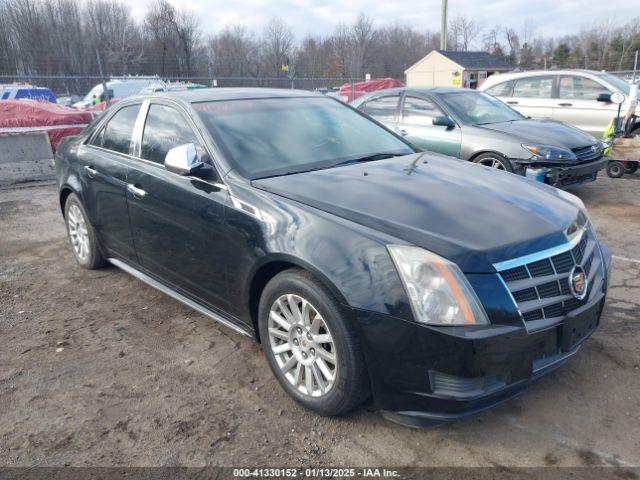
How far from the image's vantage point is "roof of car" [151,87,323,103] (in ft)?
12.4

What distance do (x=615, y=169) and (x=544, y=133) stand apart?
8.22 feet

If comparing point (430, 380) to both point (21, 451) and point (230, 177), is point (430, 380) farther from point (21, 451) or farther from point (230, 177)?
point (21, 451)

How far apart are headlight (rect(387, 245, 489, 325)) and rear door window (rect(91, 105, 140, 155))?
2736mm

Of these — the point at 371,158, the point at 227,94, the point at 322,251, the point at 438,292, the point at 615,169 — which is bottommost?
the point at 615,169

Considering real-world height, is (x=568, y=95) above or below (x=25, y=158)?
above

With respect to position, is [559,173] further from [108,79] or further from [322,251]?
[108,79]

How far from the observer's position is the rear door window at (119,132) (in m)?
4.17

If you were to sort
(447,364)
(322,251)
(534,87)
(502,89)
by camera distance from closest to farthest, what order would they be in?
(447,364)
(322,251)
(534,87)
(502,89)

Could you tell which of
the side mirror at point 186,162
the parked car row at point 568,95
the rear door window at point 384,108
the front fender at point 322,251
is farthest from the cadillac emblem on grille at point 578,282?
the parked car row at point 568,95

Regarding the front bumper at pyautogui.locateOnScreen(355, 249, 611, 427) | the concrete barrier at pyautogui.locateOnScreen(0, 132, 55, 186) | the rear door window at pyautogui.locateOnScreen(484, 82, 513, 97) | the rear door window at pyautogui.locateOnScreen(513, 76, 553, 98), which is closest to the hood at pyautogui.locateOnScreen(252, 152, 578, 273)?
the front bumper at pyautogui.locateOnScreen(355, 249, 611, 427)

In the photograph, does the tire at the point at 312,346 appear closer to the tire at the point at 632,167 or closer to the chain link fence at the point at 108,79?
the tire at the point at 632,167

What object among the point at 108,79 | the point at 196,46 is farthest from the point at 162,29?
the point at 108,79

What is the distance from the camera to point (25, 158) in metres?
9.70

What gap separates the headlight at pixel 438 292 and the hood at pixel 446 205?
2.4 inches
